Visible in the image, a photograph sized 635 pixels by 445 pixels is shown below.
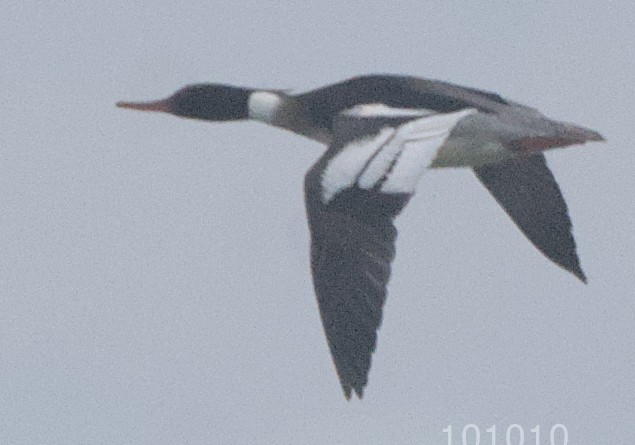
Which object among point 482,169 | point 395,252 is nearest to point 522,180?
point 482,169

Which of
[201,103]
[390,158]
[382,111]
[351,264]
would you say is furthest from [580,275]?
[351,264]

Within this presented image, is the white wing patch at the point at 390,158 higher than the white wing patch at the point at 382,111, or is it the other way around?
the white wing patch at the point at 382,111

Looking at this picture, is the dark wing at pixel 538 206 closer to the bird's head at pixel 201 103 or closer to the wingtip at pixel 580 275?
the wingtip at pixel 580 275

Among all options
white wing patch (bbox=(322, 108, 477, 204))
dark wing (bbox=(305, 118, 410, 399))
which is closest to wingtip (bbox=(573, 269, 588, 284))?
white wing patch (bbox=(322, 108, 477, 204))

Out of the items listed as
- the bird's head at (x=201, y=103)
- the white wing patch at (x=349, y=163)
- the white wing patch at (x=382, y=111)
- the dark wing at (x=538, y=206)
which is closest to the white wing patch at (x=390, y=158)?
the white wing patch at (x=349, y=163)

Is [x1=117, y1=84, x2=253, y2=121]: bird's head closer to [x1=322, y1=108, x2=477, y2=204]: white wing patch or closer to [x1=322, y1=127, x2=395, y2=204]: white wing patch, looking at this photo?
[x1=322, y1=108, x2=477, y2=204]: white wing patch

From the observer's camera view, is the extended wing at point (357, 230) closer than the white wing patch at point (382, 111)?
Yes

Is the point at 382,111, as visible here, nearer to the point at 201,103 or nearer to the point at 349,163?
the point at 349,163
